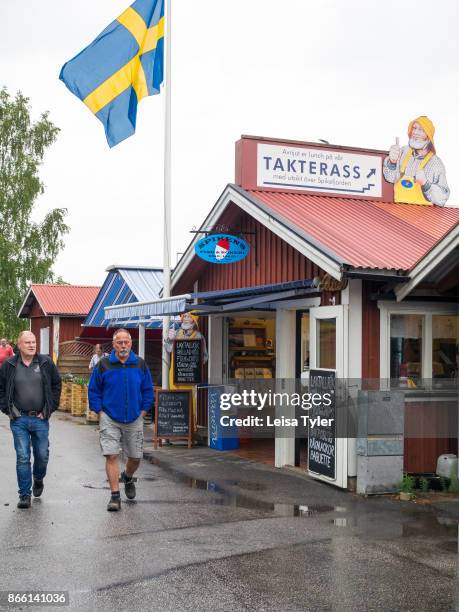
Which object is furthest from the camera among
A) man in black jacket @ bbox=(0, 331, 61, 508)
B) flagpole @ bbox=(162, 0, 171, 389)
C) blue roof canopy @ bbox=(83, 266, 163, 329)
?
blue roof canopy @ bbox=(83, 266, 163, 329)

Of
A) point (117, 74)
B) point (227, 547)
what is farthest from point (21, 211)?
point (227, 547)

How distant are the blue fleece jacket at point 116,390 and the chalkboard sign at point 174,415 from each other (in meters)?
5.19

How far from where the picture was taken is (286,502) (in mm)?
9023

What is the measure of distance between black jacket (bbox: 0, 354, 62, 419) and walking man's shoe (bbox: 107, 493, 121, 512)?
3.66 feet

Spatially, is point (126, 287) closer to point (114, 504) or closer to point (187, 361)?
point (187, 361)

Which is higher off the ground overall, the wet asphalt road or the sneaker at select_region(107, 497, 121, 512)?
the sneaker at select_region(107, 497, 121, 512)

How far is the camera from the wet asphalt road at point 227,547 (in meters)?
5.61

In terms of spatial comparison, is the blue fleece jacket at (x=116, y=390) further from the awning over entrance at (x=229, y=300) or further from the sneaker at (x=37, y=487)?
the awning over entrance at (x=229, y=300)

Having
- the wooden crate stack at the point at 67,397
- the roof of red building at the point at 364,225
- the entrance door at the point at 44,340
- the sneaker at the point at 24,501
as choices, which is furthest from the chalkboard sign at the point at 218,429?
the entrance door at the point at 44,340

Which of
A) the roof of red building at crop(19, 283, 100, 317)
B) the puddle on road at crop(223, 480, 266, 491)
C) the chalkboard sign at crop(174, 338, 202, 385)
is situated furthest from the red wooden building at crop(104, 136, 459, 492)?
the roof of red building at crop(19, 283, 100, 317)

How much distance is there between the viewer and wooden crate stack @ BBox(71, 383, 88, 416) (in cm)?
1967

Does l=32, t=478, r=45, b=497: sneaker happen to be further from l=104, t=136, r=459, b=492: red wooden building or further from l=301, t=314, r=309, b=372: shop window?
l=301, t=314, r=309, b=372: shop window

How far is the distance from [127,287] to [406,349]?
32.3 ft

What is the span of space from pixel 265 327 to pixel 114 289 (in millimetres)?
5664
